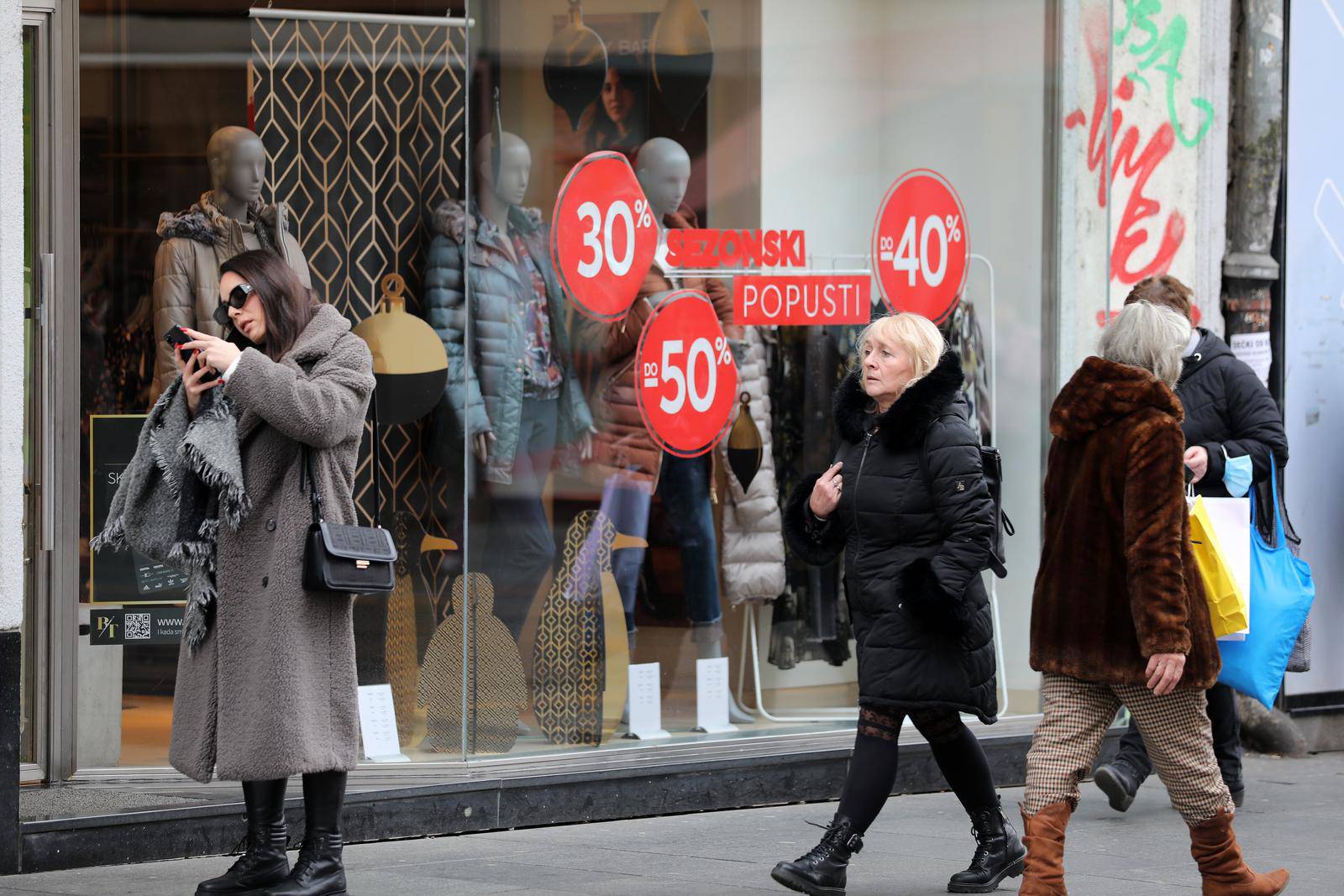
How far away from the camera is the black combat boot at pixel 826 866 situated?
539cm

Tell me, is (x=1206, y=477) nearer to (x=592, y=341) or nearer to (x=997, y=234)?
(x=997, y=234)

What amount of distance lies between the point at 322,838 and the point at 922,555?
1885 millimetres

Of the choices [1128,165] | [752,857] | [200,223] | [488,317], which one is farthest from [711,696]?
[1128,165]

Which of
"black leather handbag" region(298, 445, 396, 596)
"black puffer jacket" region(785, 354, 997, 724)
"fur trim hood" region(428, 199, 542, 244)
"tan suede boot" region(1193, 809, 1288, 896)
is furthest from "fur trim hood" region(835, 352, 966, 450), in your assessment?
"fur trim hood" region(428, 199, 542, 244)

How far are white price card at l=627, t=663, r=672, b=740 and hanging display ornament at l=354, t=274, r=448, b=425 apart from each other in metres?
1.42

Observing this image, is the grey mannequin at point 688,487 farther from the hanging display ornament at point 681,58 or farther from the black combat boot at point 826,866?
the black combat boot at point 826,866

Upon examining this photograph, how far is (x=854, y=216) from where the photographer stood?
837 cm

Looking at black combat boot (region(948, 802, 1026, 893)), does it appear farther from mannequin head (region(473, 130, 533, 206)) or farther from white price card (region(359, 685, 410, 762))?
mannequin head (region(473, 130, 533, 206))

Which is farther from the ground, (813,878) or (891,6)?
(891,6)

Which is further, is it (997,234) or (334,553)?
(997,234)

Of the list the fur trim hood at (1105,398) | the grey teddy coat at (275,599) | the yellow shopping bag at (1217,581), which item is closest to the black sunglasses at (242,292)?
the grey teddy coat at (275,599)

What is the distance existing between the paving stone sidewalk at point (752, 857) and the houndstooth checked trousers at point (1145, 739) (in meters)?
0.54

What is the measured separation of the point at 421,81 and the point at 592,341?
123cm

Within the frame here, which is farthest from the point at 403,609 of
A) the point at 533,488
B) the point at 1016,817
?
the point at 1016,817
